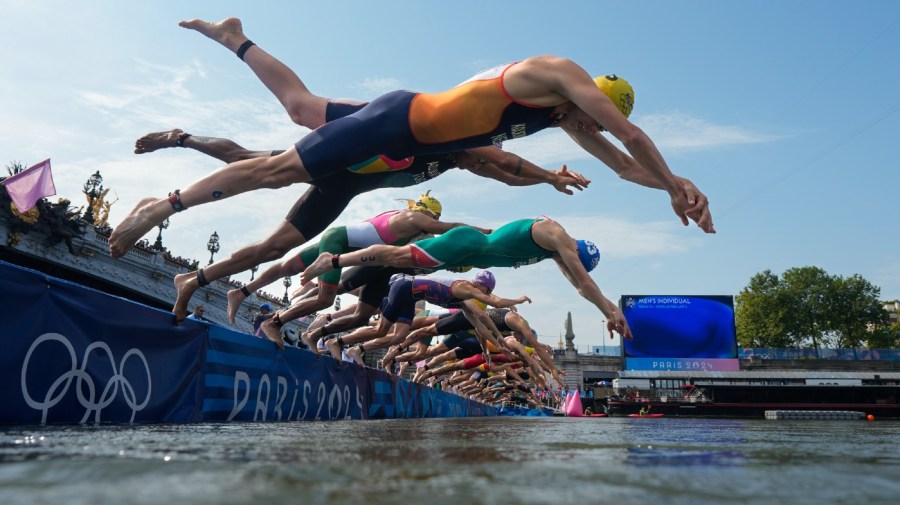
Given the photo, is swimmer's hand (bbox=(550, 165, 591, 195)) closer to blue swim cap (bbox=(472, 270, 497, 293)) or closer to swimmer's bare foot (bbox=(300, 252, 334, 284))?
swimmer's bare foot (bbox=(300, 252, 334, 284))

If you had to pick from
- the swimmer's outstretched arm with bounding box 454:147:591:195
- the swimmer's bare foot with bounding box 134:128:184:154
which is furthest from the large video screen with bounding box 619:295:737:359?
the swimmer's bare foot with bounding box 134:128:184:154

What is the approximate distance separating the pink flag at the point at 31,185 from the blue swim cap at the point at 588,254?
14.6 metres

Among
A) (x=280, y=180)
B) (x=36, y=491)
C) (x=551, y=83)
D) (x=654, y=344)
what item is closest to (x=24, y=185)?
(x=280, y=180)

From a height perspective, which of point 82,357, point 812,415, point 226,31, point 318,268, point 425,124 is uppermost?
point 226,31

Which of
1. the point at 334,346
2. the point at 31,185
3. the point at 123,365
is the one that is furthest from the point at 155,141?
the point at 31,185

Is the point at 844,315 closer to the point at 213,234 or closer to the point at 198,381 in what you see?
the point at 213,234

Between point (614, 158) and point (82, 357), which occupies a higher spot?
point (614, 158)

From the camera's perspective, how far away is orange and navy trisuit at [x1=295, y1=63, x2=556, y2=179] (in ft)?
11.0

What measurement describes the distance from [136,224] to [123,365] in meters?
0.85

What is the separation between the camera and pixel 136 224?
3654 millimetres

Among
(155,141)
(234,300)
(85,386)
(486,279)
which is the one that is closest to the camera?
(85,386)

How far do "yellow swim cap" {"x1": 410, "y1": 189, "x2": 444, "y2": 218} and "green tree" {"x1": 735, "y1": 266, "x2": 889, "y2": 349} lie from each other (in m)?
61.8

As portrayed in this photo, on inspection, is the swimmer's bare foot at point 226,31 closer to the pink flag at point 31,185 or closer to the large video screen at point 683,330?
the pink flag at point 31,185

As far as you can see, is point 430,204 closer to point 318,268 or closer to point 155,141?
point 318,268
